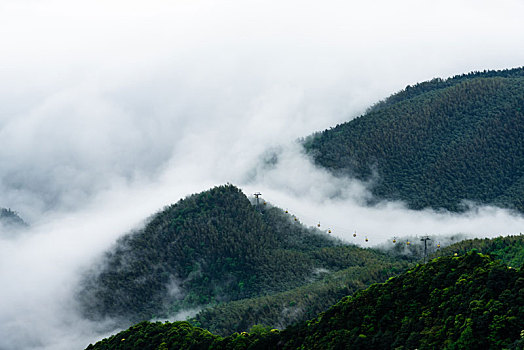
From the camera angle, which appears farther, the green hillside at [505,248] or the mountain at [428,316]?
the green hillside at [505,248]

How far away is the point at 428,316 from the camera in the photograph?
101m

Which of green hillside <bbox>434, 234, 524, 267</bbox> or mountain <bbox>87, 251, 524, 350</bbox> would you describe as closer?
mountain <bbox>87, 251, 524, 350</bbox>

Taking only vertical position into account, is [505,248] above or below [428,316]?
above

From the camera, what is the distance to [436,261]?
11438cm

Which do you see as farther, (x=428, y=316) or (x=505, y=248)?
(x=505, y=248)

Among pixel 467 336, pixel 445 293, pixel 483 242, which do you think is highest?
pixel 483 242

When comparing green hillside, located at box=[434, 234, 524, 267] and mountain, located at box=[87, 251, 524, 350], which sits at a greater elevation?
green hillside, located at box=[434, 234, 524, 267]

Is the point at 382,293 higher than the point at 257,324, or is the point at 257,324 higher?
the point at 257,324

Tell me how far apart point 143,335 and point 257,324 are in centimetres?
5795

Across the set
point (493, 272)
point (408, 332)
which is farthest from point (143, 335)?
point (493, 272)

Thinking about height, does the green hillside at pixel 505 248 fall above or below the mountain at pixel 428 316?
above

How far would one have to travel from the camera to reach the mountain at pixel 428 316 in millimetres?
87625

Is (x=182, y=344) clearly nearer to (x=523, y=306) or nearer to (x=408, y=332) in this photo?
(x=408, y=332)

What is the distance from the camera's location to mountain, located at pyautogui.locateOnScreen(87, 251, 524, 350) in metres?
87.6
